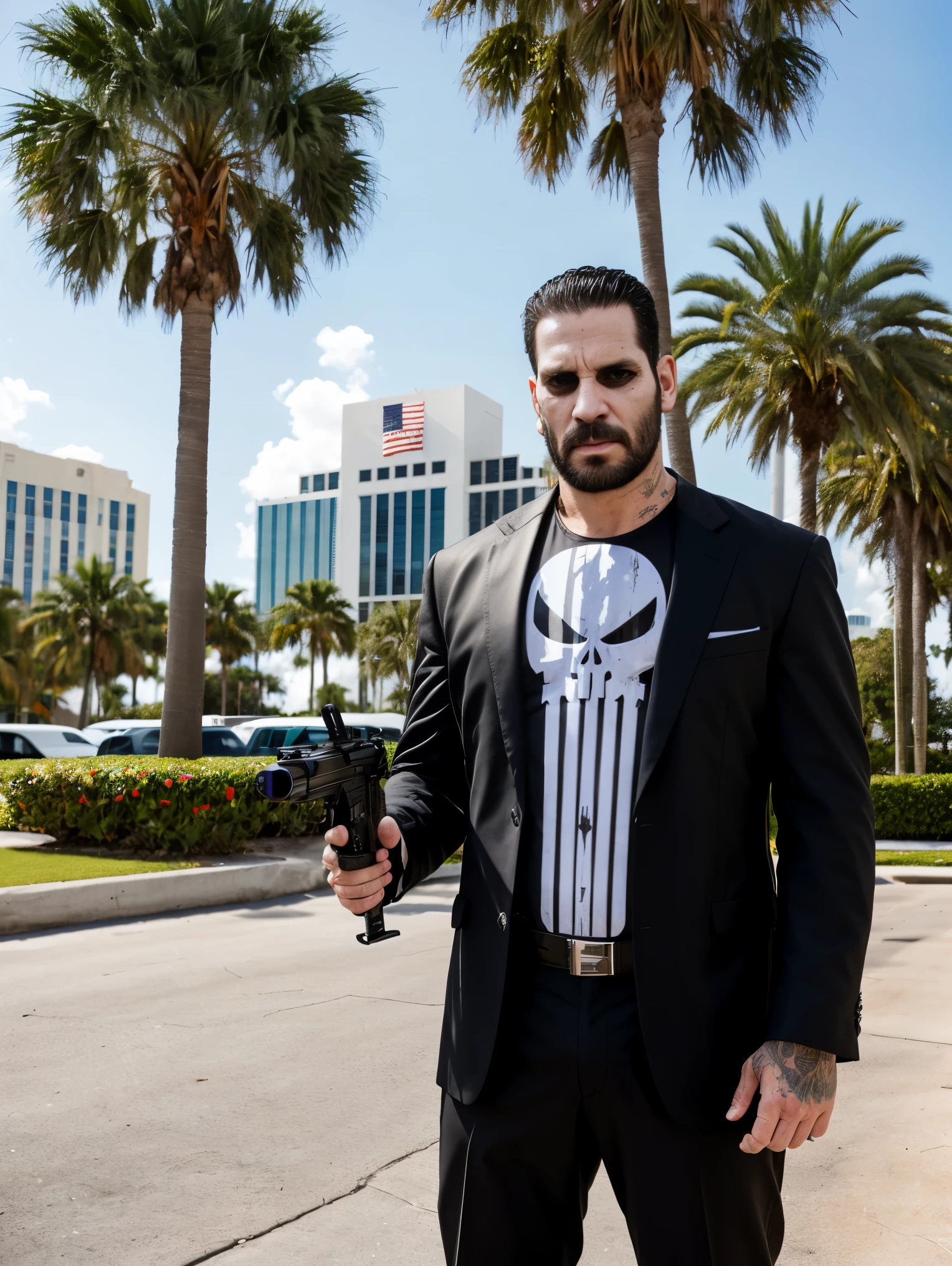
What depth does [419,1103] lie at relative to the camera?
4285 mm

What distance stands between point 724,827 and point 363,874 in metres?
0.64

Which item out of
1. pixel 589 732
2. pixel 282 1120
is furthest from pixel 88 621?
pixel 589 732

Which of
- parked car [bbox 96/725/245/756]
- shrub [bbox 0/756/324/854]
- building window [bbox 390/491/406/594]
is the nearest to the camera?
shrub [bbox 0/756/324/854]

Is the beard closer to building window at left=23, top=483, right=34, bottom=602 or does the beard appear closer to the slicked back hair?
the slicked back hair

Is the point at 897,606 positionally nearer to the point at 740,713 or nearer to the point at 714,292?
the point at 714,292

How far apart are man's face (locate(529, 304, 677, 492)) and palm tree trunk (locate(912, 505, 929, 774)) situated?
24.0m

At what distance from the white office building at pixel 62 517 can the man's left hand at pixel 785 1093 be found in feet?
437

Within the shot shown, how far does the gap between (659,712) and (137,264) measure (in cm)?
1435

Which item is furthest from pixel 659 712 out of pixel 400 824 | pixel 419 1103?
pixel 419 1103

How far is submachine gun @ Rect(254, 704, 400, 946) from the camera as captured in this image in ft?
5.57

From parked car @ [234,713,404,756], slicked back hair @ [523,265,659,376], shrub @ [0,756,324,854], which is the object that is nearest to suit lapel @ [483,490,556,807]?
slicked back hair @ [523,265,659,376]

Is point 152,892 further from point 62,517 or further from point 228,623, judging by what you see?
point 62,517

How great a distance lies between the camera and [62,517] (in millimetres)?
138125

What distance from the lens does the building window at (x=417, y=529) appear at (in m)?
102
